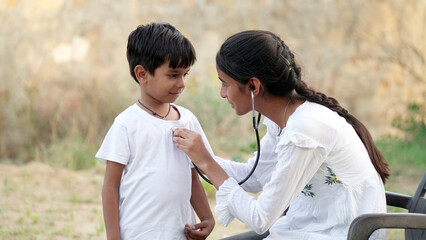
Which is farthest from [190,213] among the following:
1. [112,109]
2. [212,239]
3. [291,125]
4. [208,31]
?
[208,31]

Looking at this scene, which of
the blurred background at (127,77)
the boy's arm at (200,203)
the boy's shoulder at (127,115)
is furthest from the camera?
the blurred background at (127,77)

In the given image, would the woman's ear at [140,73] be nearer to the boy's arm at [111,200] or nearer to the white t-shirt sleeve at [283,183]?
the boy's arm at [111,200]

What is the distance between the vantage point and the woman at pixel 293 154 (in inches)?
79.9

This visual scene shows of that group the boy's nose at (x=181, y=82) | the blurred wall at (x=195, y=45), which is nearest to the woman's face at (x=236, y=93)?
the boy's nose at (x=181, y=82)

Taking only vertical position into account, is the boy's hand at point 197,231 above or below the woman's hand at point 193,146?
below

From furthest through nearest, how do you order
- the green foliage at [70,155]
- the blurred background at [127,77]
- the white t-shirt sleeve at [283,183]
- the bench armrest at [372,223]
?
the green foliage at [70,155] < the blurred background at [127,77] < the white t-shirt sleeve at [283,183] < the bench armrest at [372,223]

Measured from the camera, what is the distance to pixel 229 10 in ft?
22.5

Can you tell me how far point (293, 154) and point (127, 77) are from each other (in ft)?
14.5

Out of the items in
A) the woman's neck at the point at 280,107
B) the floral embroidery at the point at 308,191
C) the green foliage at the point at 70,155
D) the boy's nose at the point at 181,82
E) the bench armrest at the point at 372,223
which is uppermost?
the boy's nose at the point at 181,82

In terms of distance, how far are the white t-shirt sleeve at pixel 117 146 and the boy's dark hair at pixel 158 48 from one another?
9.1 inches

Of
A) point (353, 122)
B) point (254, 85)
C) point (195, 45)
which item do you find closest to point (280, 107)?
point (254, 85)

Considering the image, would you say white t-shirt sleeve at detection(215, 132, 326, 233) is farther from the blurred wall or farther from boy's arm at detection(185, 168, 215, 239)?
the blurred wall

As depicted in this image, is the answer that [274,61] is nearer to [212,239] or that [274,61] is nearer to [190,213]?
[190,213]

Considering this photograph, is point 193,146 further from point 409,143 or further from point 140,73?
point 409,143
